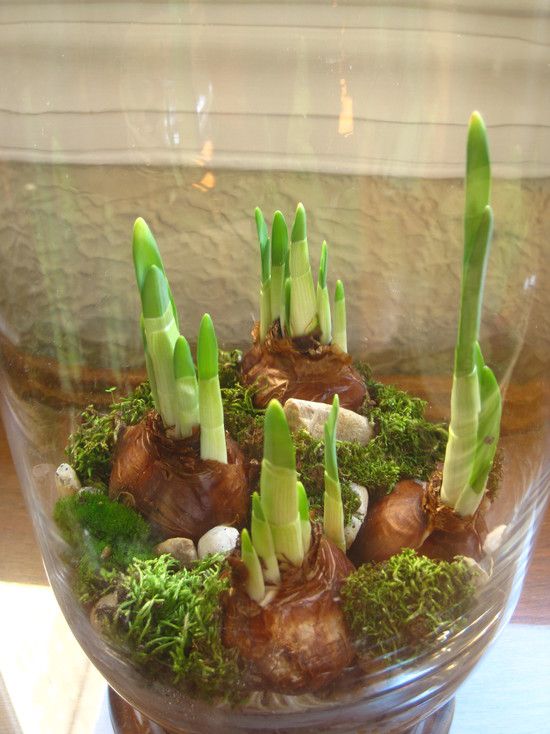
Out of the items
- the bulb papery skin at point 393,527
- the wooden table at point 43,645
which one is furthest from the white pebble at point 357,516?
the wooden table at point 43,645

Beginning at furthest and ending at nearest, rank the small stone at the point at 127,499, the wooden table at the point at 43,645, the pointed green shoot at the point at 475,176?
the wooden table at the point at 43,645
the small stone at the point at 127,499
the pointed green shoot at the point at 475,176

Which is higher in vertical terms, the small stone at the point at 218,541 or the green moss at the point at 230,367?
the green moss at the point at 230,367

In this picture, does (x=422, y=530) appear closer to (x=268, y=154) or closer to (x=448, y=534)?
(x=448, y=534)

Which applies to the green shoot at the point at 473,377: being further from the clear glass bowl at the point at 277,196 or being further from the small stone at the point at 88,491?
the small stone at the point at 88,491

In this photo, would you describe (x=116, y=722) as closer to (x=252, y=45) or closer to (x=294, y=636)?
(x=294, y=636)

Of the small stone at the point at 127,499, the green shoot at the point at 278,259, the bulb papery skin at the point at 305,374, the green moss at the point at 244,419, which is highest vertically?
the green shoot at the point at 278,259

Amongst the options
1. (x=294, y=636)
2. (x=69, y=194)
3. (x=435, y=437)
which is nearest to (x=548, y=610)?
(x=435, y=437)

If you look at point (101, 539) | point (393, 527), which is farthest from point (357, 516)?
point (101, 539)
